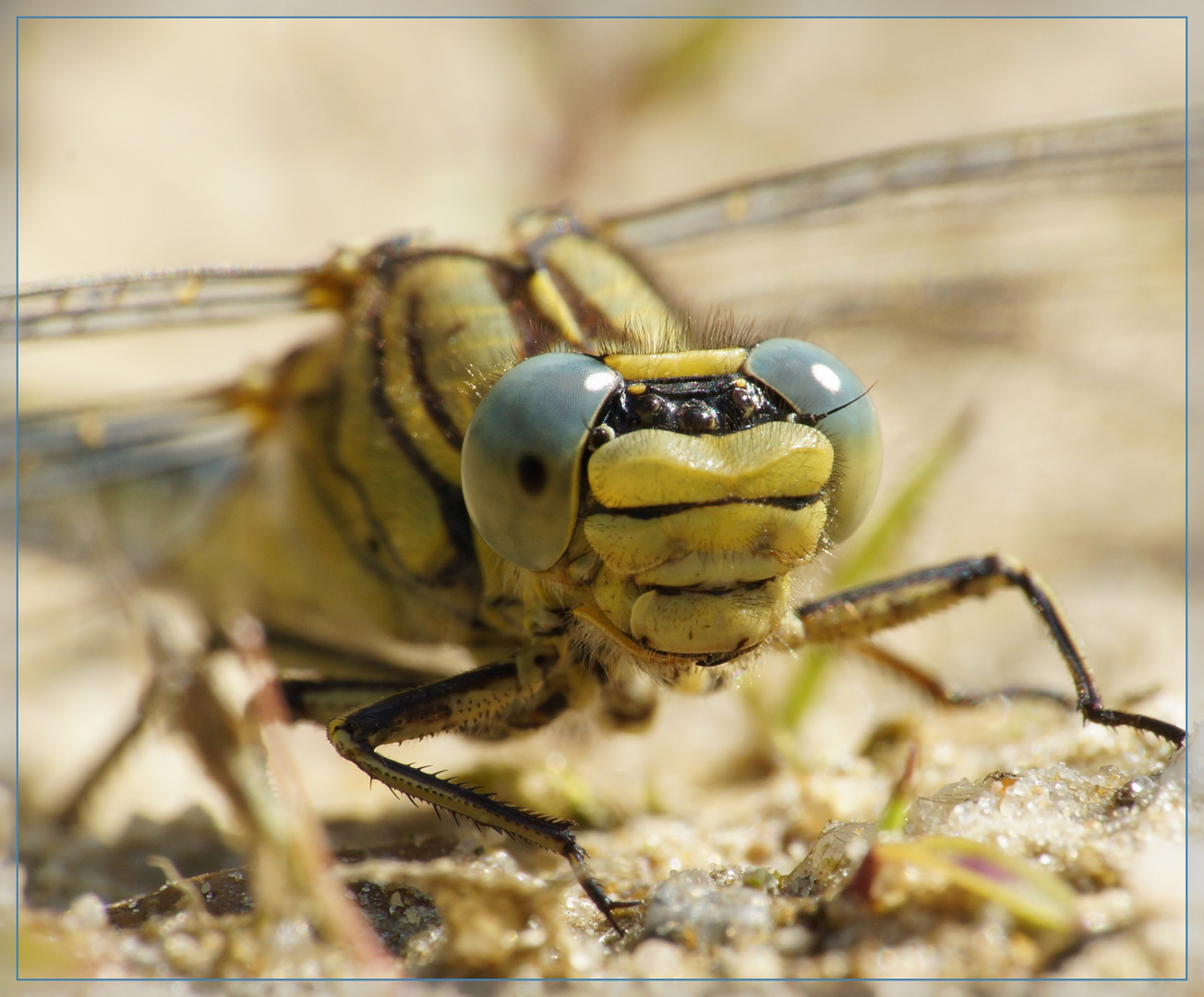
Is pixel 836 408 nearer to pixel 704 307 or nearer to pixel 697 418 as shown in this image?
pixel 697 418

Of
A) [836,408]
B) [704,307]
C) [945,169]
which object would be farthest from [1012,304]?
[836,408]

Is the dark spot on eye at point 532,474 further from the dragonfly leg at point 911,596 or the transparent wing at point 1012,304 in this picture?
the transparent wing at point 1012,304

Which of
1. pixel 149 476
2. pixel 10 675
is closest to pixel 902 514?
pixel 149 476

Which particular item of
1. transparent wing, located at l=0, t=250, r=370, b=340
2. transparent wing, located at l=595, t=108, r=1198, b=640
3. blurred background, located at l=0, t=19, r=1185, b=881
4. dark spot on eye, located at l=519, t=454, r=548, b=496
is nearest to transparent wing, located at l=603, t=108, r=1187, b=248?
transparent wing, located at l=595, t=108, r=1198, b=640

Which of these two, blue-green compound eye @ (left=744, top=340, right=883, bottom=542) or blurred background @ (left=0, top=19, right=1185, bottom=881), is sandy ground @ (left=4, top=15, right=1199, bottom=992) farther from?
blue-green compound eye @ (left=744, top=340, right=883, bottom=542)

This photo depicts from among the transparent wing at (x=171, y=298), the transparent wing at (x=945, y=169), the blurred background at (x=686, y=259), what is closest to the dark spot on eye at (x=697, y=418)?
the blurred background at (x=686, y=259)

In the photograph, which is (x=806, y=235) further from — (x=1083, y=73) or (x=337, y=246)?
(x=1083, y=73)
